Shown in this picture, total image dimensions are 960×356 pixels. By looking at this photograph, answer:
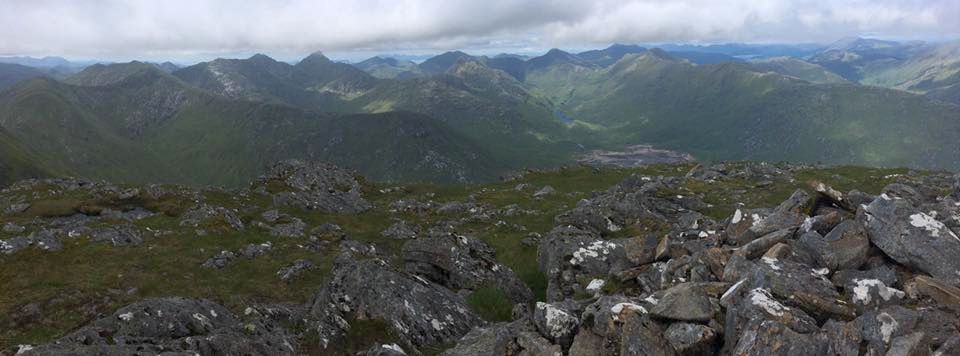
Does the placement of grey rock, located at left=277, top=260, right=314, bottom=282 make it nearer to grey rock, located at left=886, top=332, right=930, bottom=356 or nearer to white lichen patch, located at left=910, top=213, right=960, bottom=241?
grey rock, located at left=886, top=332, right=930, bottom=356

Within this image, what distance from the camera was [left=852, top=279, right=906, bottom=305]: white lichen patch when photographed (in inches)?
632

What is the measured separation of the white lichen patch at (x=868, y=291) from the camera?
52.6 feet

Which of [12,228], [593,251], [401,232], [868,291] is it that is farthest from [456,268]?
[12,228]

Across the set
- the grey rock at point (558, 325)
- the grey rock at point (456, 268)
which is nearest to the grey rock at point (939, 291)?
the grey rock at point (558, 325)

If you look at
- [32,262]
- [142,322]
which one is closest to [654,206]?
[142,322]

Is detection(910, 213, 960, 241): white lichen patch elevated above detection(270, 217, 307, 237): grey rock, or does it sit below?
above

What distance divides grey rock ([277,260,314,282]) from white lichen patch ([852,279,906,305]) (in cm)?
3887

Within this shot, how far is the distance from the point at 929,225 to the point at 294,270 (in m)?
42.3

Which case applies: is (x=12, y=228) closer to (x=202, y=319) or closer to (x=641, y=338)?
(x=202, y=319)

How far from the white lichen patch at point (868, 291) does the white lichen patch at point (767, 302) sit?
344 cm

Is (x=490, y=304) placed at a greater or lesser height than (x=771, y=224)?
lesser

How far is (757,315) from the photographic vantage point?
14641 mm

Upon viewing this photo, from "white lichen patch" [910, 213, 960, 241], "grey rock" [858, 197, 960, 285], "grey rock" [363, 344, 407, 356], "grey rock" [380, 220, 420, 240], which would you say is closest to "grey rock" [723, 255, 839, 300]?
"grey rock" [858, 197, 960, 285]

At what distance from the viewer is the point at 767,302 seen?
15172 mm
